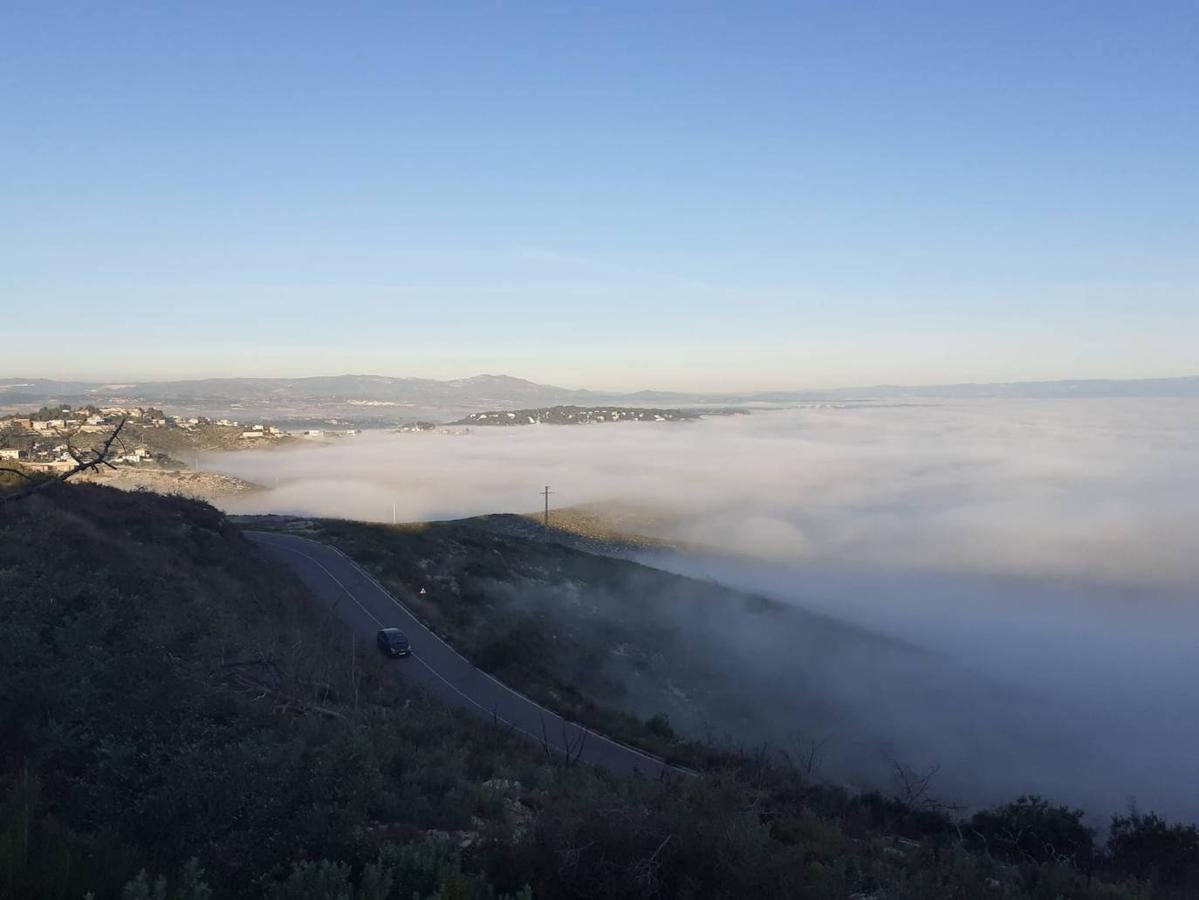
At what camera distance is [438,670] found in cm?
1897

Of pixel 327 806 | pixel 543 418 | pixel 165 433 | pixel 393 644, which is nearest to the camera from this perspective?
pixel 327 806

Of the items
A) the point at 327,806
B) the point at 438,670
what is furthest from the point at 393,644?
the point at 327,806

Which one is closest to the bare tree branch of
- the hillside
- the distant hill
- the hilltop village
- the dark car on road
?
the hillside

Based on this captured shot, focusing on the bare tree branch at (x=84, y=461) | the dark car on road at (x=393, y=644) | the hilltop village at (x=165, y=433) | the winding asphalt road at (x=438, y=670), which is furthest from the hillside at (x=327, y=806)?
the hilltop village at (x=165, y=433)

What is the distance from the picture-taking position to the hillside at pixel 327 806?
14.6ft

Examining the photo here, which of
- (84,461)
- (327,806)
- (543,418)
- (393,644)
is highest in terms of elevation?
(84,461)

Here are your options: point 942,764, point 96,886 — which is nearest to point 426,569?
point 942,764

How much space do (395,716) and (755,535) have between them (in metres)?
61.4

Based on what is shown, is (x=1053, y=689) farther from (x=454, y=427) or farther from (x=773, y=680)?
(x=454, y=427)

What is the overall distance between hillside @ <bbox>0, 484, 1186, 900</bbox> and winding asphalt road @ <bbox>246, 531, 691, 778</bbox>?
2.26 metres

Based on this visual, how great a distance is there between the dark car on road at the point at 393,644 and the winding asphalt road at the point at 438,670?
0.73 feet

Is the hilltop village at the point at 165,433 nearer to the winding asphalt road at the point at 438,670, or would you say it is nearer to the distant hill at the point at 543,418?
the winding asphalt road at the point at 438,670

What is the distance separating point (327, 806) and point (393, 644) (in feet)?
48.4

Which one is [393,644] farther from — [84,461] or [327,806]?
[327,806]
